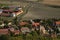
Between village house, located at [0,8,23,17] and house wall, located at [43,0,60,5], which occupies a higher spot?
village house, located at [0,8,23,17]

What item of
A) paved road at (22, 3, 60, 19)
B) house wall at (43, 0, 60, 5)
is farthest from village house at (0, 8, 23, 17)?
house wall at (43, 0, 60, 5)

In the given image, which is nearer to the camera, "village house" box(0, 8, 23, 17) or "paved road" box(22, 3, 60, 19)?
"paved road" box(22, 3, 60, 19)

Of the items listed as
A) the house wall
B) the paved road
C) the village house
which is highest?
the village house

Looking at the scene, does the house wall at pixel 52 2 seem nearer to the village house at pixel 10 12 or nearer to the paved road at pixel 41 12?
the paved road at pixel 41 12

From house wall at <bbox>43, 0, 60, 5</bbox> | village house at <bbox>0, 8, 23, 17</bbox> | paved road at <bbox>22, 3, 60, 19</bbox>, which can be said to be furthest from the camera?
house wall at <bbox>43, 0, 60, 5</bbox>

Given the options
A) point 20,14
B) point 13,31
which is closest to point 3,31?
point 13,31

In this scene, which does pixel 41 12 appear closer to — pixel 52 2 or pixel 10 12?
pixel 10 12

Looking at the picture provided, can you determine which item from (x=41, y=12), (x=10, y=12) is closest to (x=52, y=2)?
(x=41, y=12)

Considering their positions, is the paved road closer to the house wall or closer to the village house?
the village house

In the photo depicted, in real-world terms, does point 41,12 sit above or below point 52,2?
above
